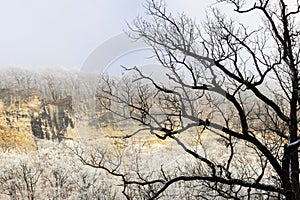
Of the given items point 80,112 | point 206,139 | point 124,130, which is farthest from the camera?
point 206,139

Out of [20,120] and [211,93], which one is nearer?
[211,93]

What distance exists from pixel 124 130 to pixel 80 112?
115cm

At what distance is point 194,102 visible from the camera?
259 inches

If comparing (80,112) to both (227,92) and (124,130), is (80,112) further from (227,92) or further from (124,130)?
(227,92)

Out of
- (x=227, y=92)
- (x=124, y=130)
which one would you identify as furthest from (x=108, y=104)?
(x=227, y=92)

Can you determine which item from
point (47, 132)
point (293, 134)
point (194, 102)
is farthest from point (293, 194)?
point (47, 132)

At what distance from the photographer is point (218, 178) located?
5660 millimetres

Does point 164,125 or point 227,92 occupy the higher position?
point 227,92

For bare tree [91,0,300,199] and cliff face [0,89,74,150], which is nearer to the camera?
bare tree [91,0,300,199]

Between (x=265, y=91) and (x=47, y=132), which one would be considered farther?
(x=47, y=132)

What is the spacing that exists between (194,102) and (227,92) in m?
0.81

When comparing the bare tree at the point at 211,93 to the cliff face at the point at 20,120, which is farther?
the cliff face at the point at 20,120

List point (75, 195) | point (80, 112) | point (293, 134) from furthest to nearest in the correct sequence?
point (75, 195) → point (80, 112) → point (293, 134)

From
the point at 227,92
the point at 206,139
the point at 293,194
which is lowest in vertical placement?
the point at 293,194
